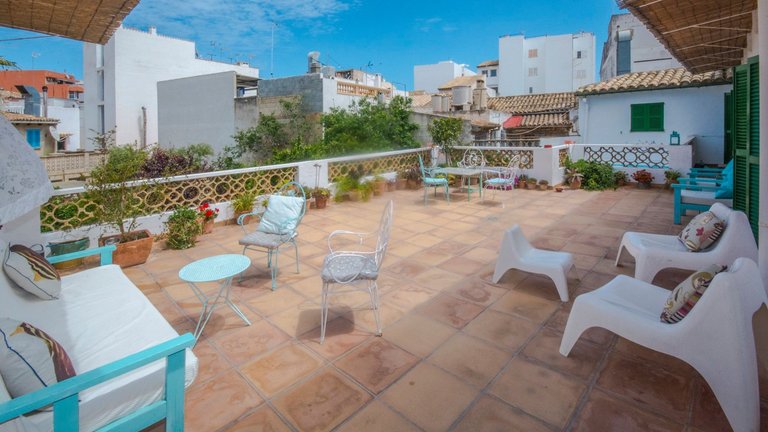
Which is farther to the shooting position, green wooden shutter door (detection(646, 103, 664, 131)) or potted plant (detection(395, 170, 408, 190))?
green wooden shutter door (detection(646, 103, 664, 131))

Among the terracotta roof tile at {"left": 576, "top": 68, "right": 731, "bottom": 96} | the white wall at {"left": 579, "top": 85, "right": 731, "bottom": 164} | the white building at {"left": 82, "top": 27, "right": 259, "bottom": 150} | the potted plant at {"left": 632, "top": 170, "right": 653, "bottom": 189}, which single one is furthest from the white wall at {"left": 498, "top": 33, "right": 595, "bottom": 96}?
the potted plant at {"left": 632, "top": 170, "right": 653, "bottom": 189}

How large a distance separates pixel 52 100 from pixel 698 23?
35.2 m

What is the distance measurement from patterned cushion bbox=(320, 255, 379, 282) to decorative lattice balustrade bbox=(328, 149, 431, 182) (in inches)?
210

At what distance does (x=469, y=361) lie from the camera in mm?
2721

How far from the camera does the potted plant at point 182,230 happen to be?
17.6ft

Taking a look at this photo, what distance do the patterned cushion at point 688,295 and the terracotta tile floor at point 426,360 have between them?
→ 1.40 feet

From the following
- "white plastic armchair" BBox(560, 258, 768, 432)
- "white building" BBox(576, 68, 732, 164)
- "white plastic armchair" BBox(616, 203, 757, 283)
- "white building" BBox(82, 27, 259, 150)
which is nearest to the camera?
"white plastic armchair" BBox(560, 258, 768, 432)

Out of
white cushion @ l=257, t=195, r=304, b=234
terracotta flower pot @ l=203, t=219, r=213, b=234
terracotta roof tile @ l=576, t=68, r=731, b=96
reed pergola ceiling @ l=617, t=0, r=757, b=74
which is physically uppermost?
terracotta roof tile @ l=576, t=68, r=731, b=96

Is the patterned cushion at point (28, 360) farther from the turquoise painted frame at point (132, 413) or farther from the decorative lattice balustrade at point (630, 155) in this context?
the decorative lattice balustrade at point (630, 155)

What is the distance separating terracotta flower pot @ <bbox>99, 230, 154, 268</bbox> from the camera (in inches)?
183

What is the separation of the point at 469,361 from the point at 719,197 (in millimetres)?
5208

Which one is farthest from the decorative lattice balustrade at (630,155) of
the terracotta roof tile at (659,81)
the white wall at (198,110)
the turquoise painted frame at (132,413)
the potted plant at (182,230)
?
the white wall at (198,110)

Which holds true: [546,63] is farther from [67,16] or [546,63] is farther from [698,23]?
[67,16]

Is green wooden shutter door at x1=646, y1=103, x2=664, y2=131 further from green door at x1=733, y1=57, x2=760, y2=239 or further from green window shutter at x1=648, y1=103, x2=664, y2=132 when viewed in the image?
green door at x1=733, y1=57, x2=760, y2=239
